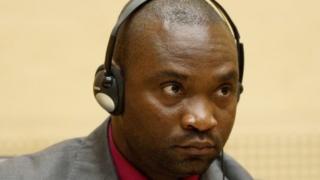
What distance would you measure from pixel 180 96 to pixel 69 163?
14.3 inches

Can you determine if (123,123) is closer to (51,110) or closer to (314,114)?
(51,110)

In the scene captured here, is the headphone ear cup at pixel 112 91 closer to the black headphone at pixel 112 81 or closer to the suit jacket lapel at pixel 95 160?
the black headphone at pixel 112 81

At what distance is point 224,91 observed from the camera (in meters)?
1.43

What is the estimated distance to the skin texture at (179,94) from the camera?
4.50ft

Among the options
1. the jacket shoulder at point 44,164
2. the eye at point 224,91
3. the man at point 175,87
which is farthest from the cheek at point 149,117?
the jacket shoulder at point 44,164

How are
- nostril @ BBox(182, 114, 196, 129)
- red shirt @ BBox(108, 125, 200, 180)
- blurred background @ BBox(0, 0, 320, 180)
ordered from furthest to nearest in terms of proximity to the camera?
1. blurred background @ BBox(0, 0, 320, 180)
2. red shirt @ BBox(108, 125, 200, 180)
3. nostril @ BBox(182, 114, 196, 129)

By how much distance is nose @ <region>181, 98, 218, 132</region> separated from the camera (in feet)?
4.42

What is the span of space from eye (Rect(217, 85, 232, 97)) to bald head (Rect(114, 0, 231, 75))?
0.14 m

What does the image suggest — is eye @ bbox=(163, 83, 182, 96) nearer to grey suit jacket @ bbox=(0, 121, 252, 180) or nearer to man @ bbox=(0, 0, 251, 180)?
man @ bbox=(0, 0, 251, 180)

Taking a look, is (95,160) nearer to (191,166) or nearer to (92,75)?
(191,166)

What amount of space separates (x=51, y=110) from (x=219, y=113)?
5.37 feet

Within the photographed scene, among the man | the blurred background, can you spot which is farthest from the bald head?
the blurred background

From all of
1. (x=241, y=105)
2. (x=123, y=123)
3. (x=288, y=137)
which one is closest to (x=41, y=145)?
(x=241, y=105)

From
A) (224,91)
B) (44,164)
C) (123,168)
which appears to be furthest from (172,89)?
(44,164)
